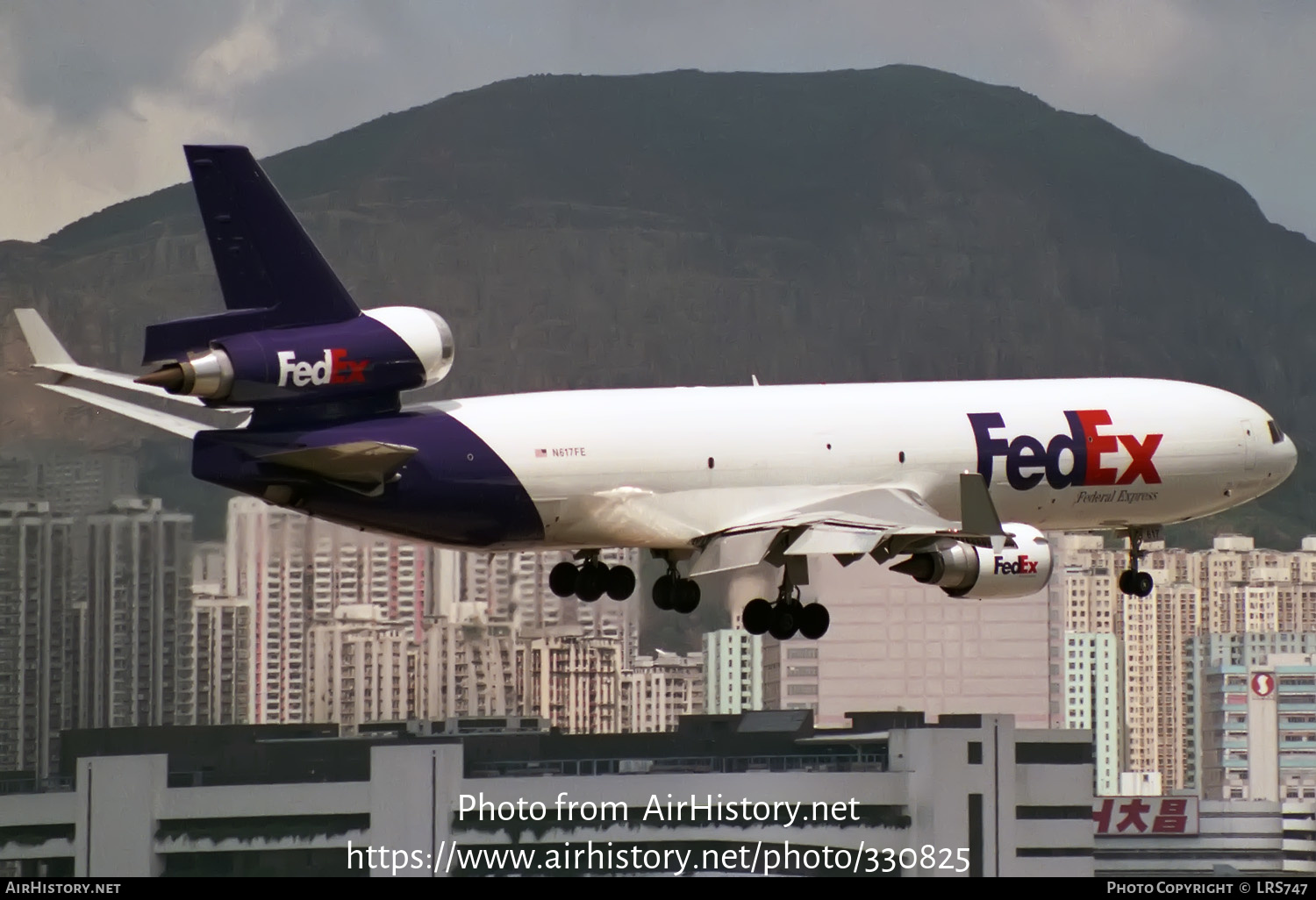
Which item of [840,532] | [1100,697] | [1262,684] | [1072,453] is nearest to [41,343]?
[840,532]

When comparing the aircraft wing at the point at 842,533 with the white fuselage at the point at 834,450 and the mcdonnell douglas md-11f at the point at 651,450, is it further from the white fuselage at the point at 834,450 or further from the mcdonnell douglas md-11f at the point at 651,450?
the white fuselage at the point at 834,450

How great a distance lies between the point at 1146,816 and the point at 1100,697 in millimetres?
29819

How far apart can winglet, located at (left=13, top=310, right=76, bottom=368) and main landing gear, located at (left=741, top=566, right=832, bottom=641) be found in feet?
50.3

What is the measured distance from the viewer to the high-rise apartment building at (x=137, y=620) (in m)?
80.1

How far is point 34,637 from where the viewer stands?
8706cm

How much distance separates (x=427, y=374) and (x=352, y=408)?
1.64 meters

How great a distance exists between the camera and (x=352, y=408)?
44000 millimetres

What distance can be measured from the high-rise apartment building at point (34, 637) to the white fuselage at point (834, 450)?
39.9 metres

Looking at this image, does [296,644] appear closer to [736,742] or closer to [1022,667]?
[736,742]

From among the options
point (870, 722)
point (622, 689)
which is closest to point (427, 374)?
point (870, 722)

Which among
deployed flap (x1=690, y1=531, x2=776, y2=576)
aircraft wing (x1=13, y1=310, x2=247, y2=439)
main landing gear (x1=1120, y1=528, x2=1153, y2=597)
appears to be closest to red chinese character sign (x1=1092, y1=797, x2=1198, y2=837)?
main landing gear (x1=1120, y1=528, x2=1153, y2=597)

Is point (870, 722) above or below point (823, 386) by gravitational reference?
below

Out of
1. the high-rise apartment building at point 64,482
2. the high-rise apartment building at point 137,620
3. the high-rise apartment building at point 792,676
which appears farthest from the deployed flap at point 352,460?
the high-rise apartment building at point 792,676

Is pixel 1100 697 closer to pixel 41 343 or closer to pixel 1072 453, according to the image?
pixel 1072 453
